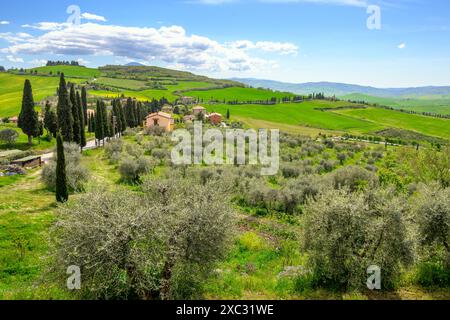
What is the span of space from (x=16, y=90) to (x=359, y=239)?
542 ft

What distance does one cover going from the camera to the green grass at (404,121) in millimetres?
135425

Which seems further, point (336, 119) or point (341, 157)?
point (336, 119)

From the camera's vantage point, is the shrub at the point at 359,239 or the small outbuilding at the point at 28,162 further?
the small outbuilding at the point at 28,162

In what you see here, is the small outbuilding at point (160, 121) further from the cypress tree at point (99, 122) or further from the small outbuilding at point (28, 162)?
the small outbuilding at point (28, 162)

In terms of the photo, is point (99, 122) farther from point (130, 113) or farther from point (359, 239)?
point (359, 239)

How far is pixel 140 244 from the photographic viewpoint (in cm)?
1362

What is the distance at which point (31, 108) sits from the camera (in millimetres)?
56469

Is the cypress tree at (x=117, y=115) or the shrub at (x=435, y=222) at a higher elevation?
the cypress tree at (x=117, y=115)

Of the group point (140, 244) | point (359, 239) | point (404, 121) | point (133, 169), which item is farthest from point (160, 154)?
point (404, 121)

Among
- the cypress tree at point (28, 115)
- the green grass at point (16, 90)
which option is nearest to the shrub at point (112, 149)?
the cypress tree at point (28, 115)

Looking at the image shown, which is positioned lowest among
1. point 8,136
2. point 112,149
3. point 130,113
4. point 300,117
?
point 112,149

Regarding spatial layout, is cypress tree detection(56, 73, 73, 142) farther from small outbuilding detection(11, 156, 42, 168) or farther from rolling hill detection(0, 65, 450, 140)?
rolling hill detection(0, 65, 450, 140)

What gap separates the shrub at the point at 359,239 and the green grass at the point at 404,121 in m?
127

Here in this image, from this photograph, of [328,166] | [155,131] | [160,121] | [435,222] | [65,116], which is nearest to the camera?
[435,222]
